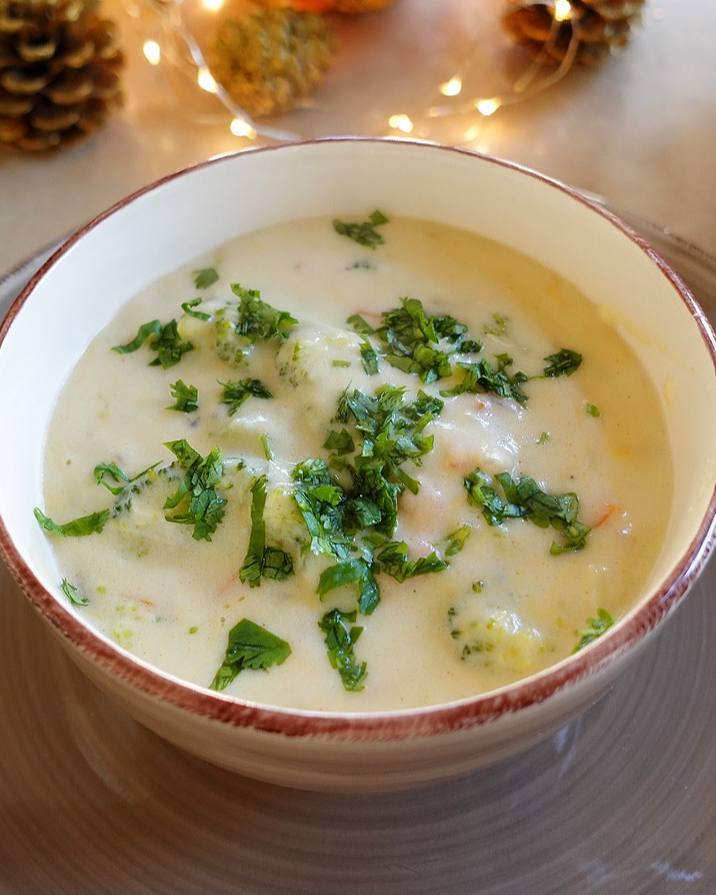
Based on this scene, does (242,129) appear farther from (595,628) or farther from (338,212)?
(595,628)

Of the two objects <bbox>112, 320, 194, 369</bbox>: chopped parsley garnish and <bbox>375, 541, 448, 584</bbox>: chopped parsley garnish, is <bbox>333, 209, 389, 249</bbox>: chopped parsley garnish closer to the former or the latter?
<bbox>112, 320, 194, 369</bbox>: chopped parsley garnish

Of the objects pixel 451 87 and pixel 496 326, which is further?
pixel 451 87

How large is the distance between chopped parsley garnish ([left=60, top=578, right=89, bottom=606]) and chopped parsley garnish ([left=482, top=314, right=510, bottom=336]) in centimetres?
76

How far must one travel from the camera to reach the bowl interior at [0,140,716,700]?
1422mm

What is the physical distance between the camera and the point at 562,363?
1631mm

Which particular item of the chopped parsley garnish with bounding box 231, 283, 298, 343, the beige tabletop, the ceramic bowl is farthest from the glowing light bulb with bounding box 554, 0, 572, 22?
the chopped parsley garnish with bounding box 231, 283, 298, 343

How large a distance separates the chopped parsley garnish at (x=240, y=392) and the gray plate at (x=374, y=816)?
1.54 ft

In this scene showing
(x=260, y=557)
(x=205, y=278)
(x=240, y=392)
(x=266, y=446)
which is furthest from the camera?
(x=205, y=278)

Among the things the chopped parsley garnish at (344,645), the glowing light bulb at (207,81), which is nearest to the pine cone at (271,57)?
the glowing light bulb at (207,81)

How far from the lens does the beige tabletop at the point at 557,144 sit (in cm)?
231

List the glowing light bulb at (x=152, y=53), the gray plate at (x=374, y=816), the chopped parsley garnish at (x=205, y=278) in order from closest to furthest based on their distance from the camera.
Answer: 1. the gray plate at (x=374, y=816)
2. the chopped parsley garnish at (x=205, y=278)
3. the glowing light bulb at (x=152, y=53)

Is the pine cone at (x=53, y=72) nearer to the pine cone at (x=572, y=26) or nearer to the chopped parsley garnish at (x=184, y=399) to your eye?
the pine cone at (x=572, y=26)

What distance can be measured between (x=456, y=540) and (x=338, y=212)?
2.54 feet

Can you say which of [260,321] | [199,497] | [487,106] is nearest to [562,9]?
[487,106]
